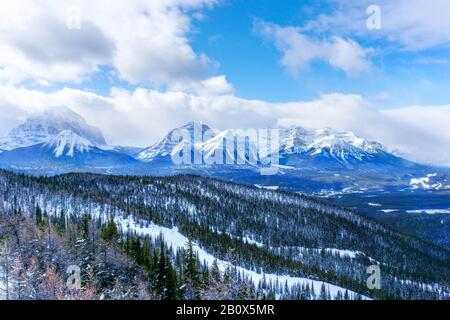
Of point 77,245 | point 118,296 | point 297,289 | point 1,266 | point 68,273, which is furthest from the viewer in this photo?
point 297,289

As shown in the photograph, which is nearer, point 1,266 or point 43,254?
point 1,266
